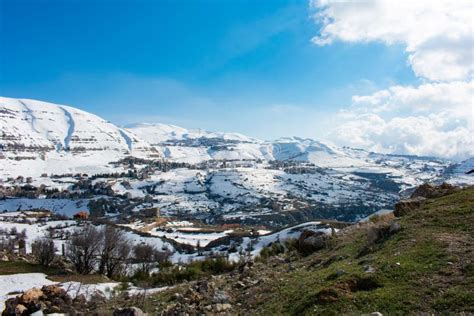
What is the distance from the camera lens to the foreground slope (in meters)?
10.8

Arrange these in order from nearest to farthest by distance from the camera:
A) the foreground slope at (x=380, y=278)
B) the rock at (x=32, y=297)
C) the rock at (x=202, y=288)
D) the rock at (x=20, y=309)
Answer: the foreground slope at (x=380, y=278), the rock at (x=20, y=309), the rock at (x=32, y=297), the rock at (x=202, y=288)

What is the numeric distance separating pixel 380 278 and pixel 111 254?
41.3 m

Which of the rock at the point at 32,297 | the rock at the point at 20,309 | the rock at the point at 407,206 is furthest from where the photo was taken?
the rock at the point at 407,206

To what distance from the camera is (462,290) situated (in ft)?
33.9

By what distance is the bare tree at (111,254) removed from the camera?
44.3m

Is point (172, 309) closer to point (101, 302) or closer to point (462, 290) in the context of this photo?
point (101, 302)

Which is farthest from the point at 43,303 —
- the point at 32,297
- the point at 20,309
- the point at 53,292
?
the point at 53,292

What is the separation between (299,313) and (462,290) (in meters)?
4.49

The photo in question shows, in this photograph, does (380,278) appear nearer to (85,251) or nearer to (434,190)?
(434,190)

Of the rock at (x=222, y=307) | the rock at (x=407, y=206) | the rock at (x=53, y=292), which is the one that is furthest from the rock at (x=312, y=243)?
the rock at (x=53, y=292)

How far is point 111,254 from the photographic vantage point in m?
47.6

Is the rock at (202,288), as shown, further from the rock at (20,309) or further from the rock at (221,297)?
the rock at (20,309)

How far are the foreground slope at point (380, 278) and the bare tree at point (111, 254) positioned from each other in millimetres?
27630

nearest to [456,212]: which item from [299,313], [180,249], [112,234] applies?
[299,313]
